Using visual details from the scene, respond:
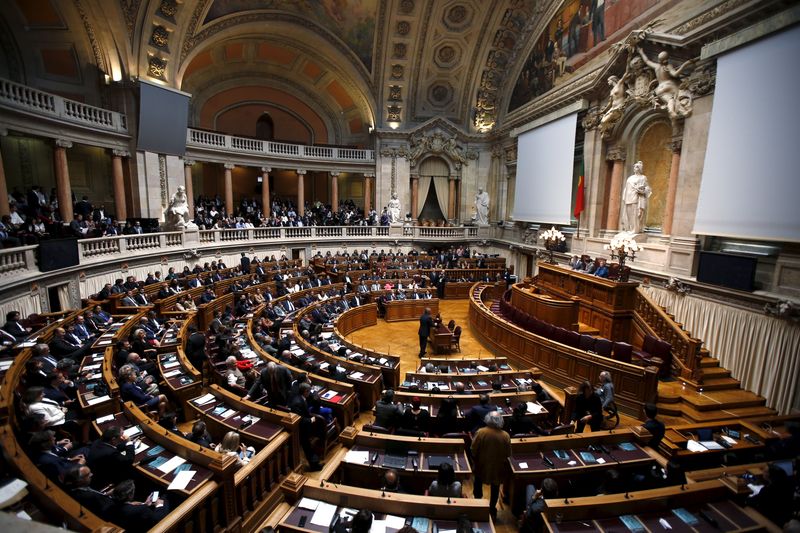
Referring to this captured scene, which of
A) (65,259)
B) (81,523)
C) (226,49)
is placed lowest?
(81,523)

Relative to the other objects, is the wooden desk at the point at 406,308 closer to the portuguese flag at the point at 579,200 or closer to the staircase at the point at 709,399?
the portuguese flag at the point at 579,200

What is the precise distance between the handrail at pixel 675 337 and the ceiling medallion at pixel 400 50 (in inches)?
741

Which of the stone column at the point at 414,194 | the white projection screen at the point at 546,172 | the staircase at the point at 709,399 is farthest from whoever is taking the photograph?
the stone column at the point at 414,194

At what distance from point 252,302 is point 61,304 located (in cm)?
478

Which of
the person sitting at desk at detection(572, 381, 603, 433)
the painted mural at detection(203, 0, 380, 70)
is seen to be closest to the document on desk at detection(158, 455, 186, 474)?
the person sitting at desk at detection(572, 381, 603, 433)

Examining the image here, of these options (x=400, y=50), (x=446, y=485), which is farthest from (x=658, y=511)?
(x=400, y=50)

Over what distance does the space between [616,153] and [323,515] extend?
15.1 meters

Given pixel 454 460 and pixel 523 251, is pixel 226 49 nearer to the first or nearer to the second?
pixel 523 251

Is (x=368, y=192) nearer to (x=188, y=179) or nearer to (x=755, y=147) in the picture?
(x=188, y=179)

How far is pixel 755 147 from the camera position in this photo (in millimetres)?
8781

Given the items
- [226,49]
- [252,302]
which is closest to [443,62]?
[226,49]

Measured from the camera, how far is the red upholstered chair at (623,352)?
8227mm

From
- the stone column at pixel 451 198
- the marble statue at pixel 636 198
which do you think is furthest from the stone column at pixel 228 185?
the marble statue at pixel 636 198

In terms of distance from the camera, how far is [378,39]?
2166cm
